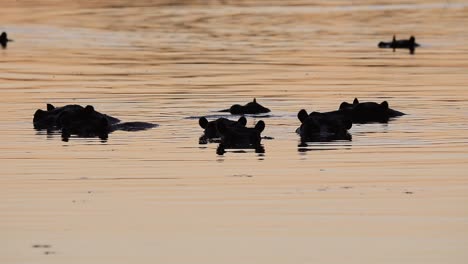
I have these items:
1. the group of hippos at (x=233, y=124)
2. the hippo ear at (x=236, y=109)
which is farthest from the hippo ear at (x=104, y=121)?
the hippo ear at (x=236, y=109)

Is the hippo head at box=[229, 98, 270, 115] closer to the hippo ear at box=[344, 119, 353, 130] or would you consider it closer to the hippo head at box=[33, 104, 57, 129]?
the hippo ear at box=[344, 119, 353, 130]

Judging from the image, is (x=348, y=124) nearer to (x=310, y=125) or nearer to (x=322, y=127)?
(x=322, y=127)

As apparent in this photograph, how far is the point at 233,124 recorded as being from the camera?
1054 inches

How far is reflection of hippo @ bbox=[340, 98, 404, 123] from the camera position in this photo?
30547 millimetres

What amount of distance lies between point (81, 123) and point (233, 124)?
3316mm

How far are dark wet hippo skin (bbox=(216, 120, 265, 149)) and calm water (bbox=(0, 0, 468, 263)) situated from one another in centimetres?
42

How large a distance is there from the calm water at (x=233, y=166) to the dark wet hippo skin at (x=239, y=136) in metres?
0.42

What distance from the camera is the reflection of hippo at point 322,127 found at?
27.3 m

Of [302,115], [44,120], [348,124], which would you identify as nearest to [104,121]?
[44,120]

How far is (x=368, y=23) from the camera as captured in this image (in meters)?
77.8

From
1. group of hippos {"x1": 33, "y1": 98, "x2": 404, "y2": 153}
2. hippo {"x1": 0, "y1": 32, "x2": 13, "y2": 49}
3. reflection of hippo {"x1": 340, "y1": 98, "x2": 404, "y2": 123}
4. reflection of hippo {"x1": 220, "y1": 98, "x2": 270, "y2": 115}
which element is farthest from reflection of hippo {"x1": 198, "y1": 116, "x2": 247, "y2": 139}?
hippo {"x1": 0, "y1": 32, "x2": 13, "y2": 49}

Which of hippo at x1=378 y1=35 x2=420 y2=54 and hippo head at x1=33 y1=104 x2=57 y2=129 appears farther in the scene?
hippo at x1=378 y1=35 x2=420 y2=54

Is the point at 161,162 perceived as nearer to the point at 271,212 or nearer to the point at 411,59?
the point at 271,212

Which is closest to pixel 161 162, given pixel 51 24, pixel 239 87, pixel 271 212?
pixel 271 212
